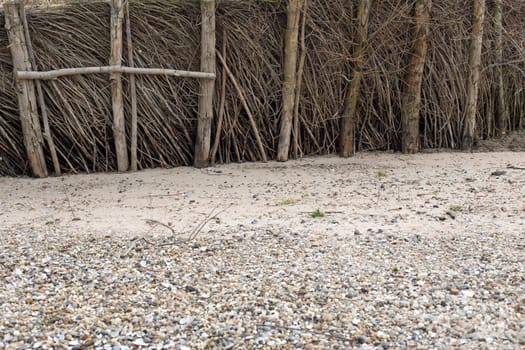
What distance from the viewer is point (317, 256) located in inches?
131

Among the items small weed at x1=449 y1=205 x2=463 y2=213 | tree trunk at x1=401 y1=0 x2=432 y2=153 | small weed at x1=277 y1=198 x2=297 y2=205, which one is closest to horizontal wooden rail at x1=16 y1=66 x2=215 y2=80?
small weed at x1=277 y1=198 x2=297 y2=205

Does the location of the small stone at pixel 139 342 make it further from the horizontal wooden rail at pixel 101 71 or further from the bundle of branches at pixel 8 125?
the bundle of branches at pixel 8 125

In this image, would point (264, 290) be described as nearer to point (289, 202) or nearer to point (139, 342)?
point (139, 342)

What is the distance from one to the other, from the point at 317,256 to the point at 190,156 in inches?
111

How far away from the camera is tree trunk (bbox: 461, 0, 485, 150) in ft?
20.4

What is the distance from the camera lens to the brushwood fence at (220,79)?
5.34 m

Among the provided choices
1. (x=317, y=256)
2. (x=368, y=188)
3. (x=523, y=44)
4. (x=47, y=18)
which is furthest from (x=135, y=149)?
(x=523, y=44)

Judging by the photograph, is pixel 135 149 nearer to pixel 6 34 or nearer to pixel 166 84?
pixel 166 84

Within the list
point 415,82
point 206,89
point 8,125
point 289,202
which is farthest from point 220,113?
point 415,82

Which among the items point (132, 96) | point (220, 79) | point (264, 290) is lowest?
point (264, 290)

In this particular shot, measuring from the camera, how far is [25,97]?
17.1 ft

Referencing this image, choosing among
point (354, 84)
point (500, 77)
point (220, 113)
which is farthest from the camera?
point (500, 77)

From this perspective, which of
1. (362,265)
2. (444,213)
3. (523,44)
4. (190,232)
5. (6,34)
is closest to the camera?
(362,265)

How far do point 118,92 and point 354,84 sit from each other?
2477mm
